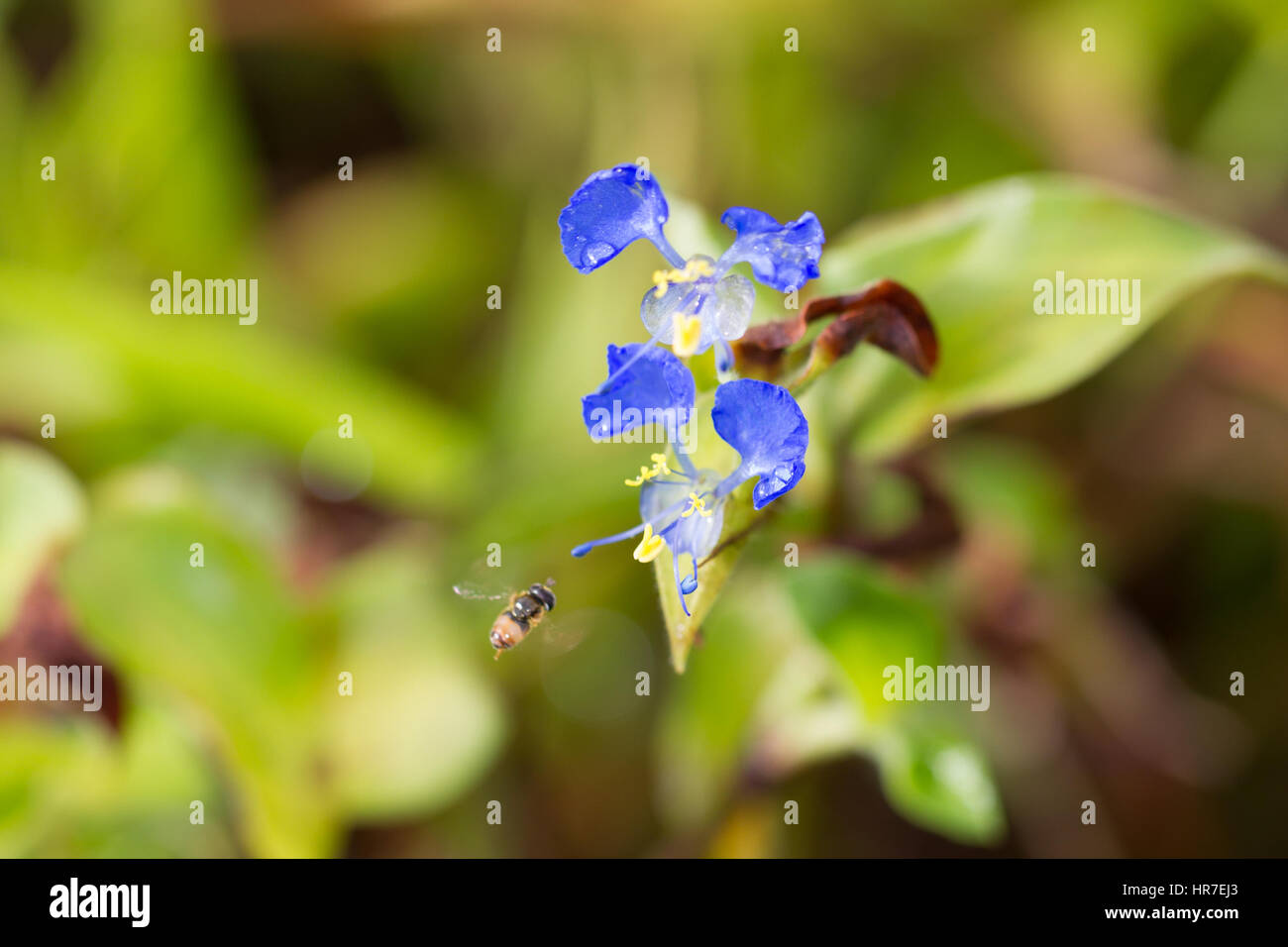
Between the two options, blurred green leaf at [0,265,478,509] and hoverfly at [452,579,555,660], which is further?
blurred green leaf at [0,265,478,509]

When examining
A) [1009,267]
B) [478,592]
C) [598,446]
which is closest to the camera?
[478,592]

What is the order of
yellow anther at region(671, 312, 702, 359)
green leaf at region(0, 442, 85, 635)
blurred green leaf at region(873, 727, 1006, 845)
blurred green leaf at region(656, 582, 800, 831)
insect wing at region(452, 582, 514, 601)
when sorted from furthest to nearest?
blurred green leaf at region(656, 582, 800, 831)
green leaf at region(0, 442, 85, 635)
blurred green leaf at region(873, 727, 1006, 845)
insect wing at region(452, 582, 514, 601)
yellow anther at region(671, 312, 702, 359)

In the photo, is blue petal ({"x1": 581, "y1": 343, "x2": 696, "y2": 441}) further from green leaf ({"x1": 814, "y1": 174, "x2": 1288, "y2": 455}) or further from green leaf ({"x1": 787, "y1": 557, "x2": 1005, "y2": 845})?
green leaf ({"x1": 787, "y1": 557, "x2": 1005, "y2": 845})

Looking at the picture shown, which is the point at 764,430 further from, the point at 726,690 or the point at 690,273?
the point at 726,690

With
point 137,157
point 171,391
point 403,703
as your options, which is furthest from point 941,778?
point 137,157

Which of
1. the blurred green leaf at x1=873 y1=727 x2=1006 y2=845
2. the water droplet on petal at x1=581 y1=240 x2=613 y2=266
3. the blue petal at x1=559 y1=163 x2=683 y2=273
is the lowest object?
the blurred green leaf at x1=873 y1=727 x2=1006 y2=845

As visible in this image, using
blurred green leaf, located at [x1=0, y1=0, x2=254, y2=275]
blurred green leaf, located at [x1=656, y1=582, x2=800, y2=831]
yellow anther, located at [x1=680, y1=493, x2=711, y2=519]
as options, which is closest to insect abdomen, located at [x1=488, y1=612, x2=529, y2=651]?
yellow anther, located at [x1=680, y1=493, x2=711, y2=519]

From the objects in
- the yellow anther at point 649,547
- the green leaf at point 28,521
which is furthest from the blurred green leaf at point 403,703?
the yellow anther at point 649,547

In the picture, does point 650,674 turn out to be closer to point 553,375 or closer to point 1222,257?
point 553,375

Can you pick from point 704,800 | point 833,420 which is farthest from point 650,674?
point 833,420
